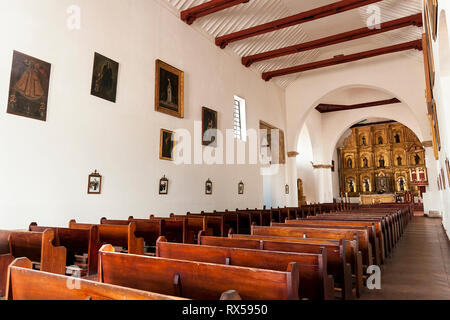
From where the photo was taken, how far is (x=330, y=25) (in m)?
12.1

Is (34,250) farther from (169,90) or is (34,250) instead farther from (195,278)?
(169,90)

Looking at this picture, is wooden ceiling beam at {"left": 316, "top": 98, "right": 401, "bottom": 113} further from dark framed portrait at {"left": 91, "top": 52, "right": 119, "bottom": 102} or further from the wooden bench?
the wooden bench

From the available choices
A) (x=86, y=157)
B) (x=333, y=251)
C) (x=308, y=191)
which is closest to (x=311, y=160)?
(x=308, y=191)

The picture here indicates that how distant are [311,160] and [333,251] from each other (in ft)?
67.6

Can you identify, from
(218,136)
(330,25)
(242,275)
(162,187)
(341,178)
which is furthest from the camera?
(341,178)

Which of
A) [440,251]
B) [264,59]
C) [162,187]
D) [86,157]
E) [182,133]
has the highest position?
[264,59]

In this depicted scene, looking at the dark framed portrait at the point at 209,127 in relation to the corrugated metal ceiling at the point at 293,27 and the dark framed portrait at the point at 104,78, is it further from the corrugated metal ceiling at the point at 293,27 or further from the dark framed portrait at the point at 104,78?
the dark framed portrait at the point at 104,78

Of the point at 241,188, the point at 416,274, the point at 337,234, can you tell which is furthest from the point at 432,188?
the point at 337,234

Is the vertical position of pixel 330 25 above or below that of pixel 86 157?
above

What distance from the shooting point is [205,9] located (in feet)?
29.6

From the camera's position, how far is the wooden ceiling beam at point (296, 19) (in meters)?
9.21

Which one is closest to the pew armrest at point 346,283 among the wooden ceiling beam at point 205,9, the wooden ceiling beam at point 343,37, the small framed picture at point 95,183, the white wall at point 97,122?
the white wall at point 97,122

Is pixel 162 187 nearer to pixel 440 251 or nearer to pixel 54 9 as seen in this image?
pixel 54 9

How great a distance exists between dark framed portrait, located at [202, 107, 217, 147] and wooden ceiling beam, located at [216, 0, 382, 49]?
2678 millimetres
